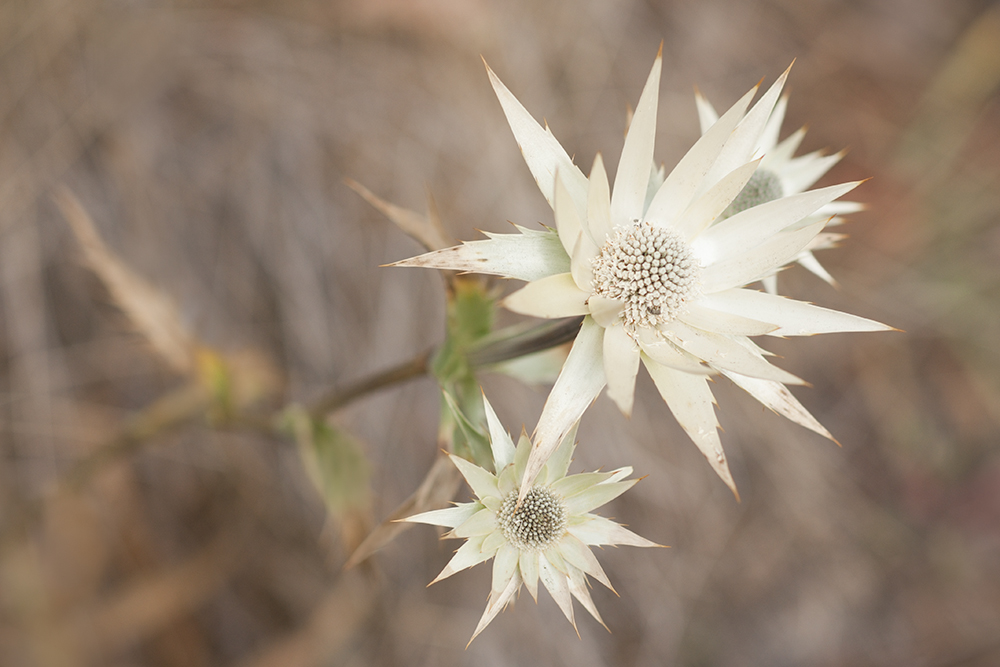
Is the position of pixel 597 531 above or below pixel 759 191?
below

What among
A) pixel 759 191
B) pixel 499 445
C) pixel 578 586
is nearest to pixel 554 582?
pixel 578 586

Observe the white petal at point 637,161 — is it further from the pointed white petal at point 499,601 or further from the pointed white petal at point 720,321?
the pointed white petal at point 499,601

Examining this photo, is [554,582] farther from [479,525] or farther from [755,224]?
[755,224]

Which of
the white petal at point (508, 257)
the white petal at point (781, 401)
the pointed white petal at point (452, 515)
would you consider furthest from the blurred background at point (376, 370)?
the white petal at point (781, 401)

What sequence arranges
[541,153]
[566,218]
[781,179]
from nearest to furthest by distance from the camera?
[566,218]
[541,153]
[781,179]

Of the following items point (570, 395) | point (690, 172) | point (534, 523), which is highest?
point (690, 172)

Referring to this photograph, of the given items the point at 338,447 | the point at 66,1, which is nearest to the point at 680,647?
the point at 338,447

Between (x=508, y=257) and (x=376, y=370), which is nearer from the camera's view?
(x=508, y=257)
